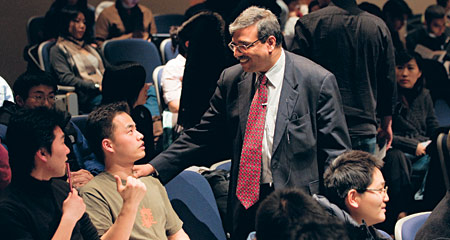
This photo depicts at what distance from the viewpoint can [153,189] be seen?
268 cm

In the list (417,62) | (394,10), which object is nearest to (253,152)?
(417,62)

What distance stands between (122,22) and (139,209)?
12.9ft

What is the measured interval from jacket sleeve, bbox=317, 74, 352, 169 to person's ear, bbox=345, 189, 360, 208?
0.49 ft

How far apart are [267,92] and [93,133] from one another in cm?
71

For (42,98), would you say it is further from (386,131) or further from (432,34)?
(432,34)

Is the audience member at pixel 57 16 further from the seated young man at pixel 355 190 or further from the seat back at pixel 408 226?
the seat back at pixel 408 226

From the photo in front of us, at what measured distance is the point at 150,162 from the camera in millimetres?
2791

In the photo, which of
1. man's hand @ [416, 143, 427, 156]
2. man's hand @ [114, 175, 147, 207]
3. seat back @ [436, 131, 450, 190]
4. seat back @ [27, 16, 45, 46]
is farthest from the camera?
seat back @ [27, 16, 45, 46]

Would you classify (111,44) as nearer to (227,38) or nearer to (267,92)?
(227,38)

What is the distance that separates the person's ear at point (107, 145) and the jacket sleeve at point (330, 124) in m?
0.82

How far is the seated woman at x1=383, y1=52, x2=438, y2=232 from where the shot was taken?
4.19 m

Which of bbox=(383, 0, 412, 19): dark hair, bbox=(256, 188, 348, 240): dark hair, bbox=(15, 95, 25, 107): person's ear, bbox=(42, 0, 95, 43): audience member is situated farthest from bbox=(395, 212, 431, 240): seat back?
bbox=(383, 0, 412, 19): dark hair

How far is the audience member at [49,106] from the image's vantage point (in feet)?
9.78

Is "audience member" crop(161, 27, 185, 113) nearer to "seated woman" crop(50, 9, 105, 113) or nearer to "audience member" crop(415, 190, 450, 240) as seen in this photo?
"seated woman" crop(50, 9, 105, 113)
